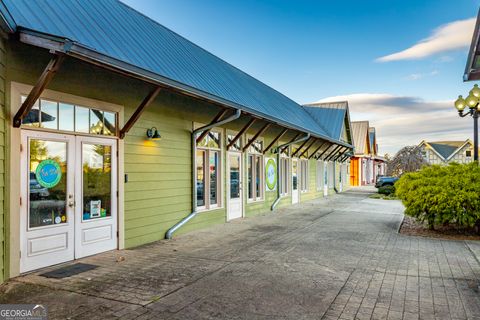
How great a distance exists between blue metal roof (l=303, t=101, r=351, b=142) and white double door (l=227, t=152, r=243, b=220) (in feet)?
34.8

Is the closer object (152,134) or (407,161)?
(152,134)

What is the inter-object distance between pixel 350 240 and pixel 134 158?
5.03 metres

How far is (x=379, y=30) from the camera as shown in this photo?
15914 millimetres

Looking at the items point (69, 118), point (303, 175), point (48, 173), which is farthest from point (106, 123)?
point (303, 175)

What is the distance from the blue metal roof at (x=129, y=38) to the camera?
4559mm

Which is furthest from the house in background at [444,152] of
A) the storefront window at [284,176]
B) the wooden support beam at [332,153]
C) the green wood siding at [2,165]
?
the green wood siding at [2,165]

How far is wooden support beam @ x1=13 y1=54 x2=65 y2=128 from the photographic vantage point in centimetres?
415

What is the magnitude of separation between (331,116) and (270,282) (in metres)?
18.2

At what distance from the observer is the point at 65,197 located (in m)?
5.30

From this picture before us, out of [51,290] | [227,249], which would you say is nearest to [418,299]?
[227,249]

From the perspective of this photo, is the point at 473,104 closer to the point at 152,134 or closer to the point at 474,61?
the point at 474,61

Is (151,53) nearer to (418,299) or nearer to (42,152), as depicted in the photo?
(42,152)

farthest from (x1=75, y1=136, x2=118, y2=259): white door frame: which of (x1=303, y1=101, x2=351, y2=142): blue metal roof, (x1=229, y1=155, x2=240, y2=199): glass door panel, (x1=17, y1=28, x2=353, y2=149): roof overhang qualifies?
(x1=303, y1=101, x2=351, y2=142): blue metal roof

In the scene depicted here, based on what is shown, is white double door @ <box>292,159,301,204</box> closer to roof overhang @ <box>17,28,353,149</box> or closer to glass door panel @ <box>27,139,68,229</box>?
roof overhang @ <box>17,28,353,149</box>
